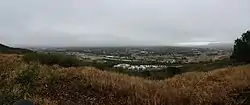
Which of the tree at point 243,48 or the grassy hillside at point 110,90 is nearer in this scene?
the grassy hillside at point 110,90

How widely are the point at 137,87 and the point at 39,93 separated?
237 centimetres

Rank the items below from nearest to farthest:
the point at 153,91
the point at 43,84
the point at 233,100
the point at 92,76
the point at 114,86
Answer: the point at 233,100
the point at 153,91
the point at 114,86
the point at 43,84
the point at 92,76

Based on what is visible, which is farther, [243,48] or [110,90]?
[243,48]

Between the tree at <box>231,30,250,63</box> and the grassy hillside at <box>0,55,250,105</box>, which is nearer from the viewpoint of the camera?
the grassy hillside at <box>0,55,250,105</box>

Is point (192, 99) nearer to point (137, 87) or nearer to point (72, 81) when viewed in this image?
point (137, 87)

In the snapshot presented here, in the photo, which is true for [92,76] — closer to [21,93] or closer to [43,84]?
[43,84]

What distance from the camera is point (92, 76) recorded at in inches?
416

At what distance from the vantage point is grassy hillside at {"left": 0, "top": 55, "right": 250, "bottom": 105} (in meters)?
7.54

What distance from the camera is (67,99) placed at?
860cm

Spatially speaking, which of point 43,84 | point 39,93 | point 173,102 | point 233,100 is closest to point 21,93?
point 39,93

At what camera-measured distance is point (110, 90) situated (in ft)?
29.8

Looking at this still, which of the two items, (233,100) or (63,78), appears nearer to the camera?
(233,100)

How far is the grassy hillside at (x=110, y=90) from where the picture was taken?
24.7 feet

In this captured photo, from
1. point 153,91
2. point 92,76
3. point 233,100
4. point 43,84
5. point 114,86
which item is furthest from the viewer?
point 92,76
